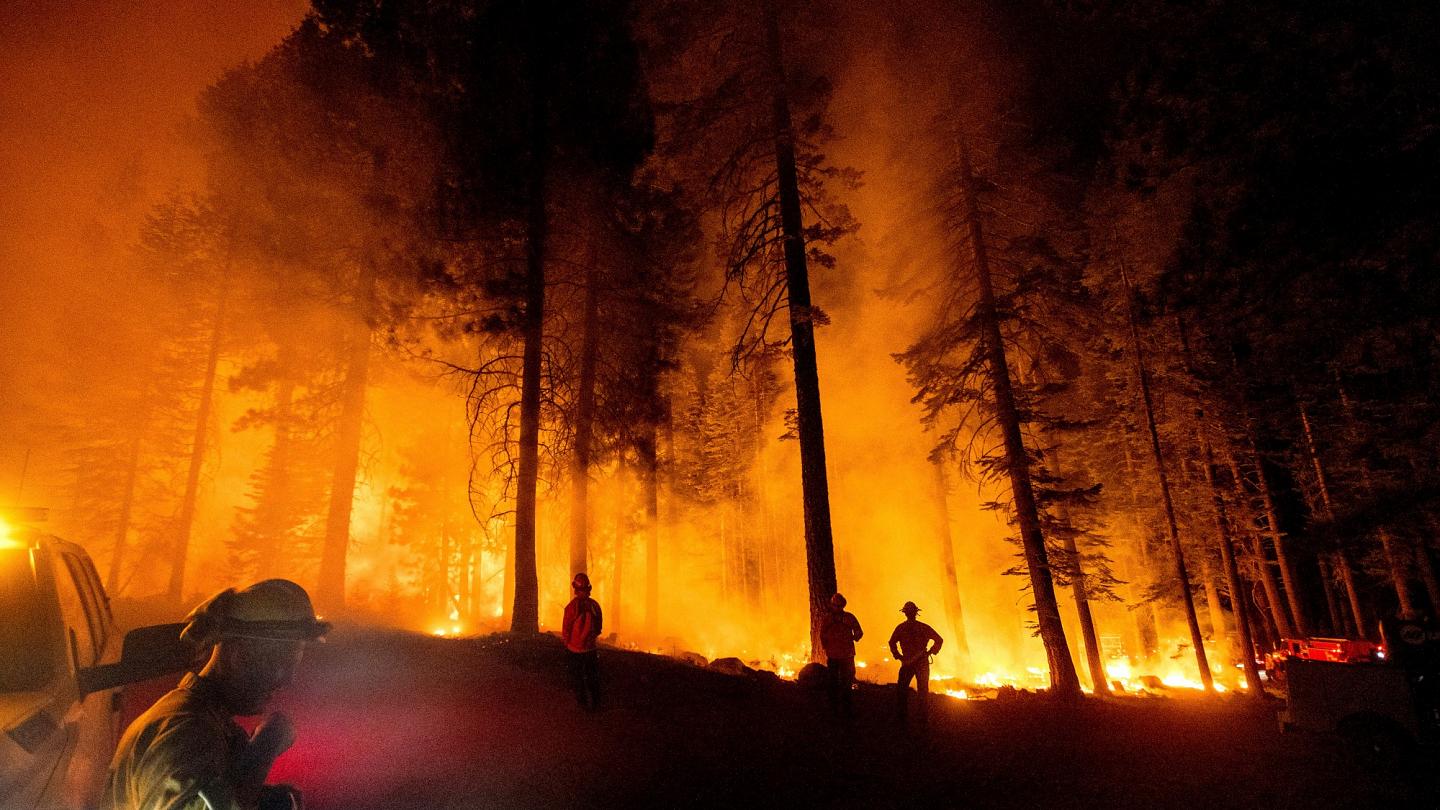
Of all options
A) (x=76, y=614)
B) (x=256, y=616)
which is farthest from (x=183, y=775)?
(x=76, y=614)

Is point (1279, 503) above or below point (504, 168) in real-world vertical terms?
below

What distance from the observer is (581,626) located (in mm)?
8352

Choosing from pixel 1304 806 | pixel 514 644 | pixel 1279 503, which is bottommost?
pixel 1304 806

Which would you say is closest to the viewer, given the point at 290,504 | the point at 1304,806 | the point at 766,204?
the point at 1304,806

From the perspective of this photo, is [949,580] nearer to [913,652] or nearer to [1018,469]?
[1018,469]

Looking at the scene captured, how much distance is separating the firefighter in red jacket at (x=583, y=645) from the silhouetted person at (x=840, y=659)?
133 inches

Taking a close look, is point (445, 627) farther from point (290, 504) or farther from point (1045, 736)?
point (1045, 736)

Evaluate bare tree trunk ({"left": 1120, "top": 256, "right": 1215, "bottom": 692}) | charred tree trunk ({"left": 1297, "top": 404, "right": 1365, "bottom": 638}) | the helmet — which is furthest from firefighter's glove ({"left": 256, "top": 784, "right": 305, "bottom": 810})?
charred tree trunk ({"left": 1297, "top": 404, "right": 1365, "bottom": 638})

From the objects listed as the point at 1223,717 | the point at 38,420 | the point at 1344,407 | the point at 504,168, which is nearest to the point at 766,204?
the point at 504,168

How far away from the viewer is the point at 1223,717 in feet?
40.1

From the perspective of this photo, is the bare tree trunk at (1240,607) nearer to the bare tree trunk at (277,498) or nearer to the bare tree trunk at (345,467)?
the bare tree trunk at (345,467)

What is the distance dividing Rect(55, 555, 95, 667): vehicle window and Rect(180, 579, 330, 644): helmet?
2201mm

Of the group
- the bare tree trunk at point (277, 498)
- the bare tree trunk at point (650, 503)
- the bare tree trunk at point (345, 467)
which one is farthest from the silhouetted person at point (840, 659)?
the bare tree trunk at point (277, 498)

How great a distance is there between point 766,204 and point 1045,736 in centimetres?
1118
